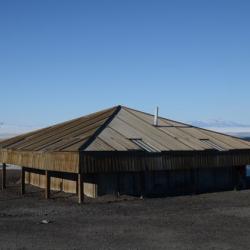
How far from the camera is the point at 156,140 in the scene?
47938 millimetres

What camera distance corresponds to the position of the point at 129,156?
1692 inches

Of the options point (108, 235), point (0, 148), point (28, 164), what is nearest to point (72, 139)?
point (28, 164)

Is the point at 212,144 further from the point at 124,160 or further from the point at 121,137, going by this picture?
the point at 124,160

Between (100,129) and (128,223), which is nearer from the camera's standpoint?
(128,223)

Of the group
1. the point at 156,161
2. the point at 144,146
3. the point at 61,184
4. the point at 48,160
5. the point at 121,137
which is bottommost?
the point at 61,184

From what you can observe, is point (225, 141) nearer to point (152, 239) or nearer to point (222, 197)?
point (222, 197)

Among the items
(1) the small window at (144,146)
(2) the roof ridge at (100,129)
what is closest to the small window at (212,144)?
(1) the small window at (144,146)

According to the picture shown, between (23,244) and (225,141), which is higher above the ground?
(225,141)

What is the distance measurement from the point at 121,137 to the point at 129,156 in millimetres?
3876

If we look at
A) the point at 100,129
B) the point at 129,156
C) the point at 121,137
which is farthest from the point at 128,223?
the point at 100,129

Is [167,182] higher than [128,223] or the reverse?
higher

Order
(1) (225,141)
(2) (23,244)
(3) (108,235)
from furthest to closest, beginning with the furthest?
(1) (225,141)
(3) (108,235)
(2) (23,244)

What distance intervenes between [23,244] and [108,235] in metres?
4.58

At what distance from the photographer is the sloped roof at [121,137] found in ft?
145
